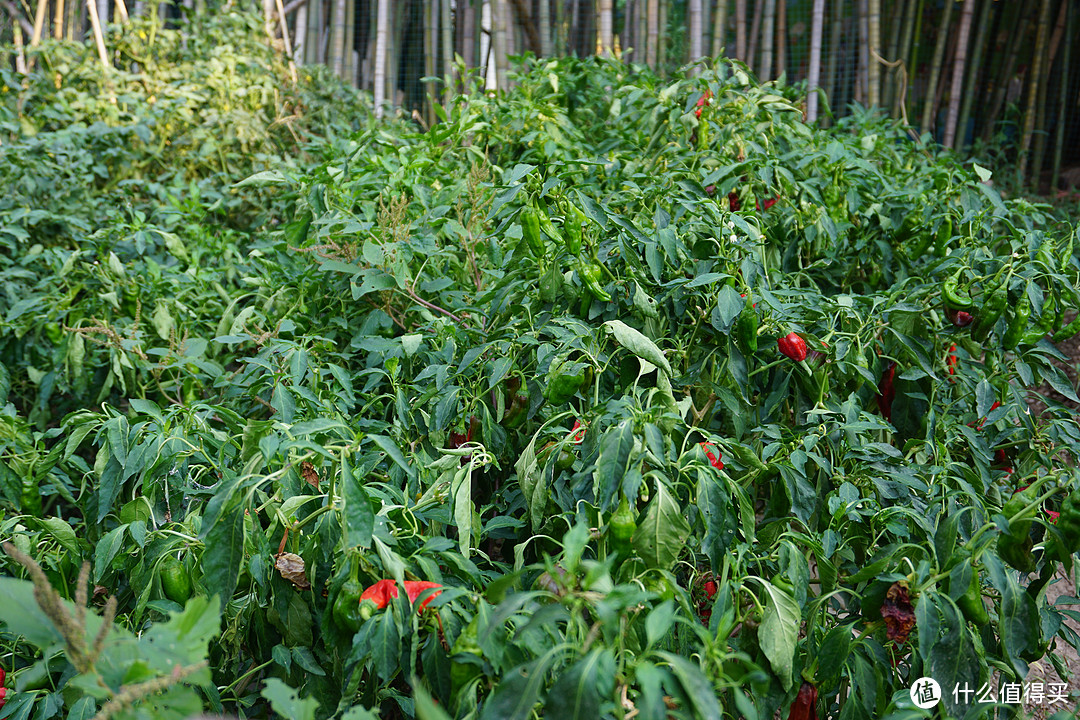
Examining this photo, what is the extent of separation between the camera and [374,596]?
0.86m

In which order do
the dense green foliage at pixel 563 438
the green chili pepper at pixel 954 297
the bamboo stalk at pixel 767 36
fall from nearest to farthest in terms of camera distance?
the dense green foliage at pixel 563 438 → the green chili pepper at pixel 954 297 → the bamboo stalk at pixel 767 36

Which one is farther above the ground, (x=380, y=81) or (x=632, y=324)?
(x=380, y=81)

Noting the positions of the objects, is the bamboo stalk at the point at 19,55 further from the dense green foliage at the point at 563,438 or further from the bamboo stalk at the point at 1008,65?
the bamboo stalk at the point at 1008,65

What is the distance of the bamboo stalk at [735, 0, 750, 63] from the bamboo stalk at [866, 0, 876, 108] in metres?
0.56

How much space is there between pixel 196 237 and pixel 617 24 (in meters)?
2.82

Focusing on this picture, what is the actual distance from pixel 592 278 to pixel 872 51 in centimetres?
295

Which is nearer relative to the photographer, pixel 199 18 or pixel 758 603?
pixel 758 603

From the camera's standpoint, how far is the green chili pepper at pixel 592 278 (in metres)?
1.24

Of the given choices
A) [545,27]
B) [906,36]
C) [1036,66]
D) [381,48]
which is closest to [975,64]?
[1036,66]

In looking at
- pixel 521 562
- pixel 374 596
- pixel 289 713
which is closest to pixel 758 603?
pixel 521 562

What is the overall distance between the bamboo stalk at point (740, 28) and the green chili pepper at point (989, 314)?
2933 mm

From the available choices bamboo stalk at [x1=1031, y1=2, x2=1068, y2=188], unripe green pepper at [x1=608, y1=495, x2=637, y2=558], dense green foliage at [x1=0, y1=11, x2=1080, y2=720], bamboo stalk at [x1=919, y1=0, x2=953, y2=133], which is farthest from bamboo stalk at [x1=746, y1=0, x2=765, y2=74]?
unripe green pepper at [x1=608, y1=495, x2=637, y2=558]


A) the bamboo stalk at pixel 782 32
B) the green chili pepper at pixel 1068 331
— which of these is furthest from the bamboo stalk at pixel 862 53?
the green chili pepper at pixel 1068 331

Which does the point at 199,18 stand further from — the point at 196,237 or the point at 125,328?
the point at 125,328
